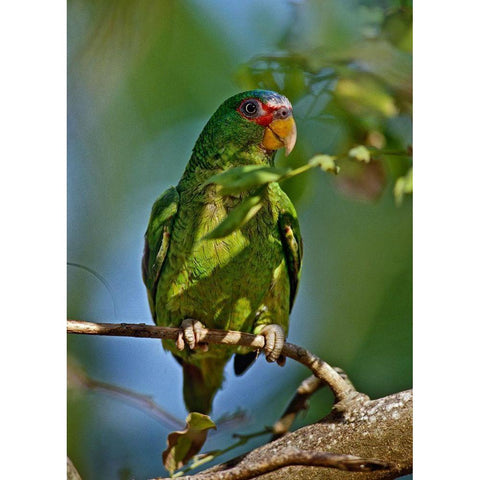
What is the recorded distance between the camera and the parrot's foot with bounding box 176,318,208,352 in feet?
6.30

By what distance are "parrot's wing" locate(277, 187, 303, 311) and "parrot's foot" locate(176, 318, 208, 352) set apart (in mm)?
288

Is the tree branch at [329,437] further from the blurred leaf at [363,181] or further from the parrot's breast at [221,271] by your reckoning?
the blurred leaf at [363,181]

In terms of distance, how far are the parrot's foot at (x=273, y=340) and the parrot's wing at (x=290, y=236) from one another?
0.14 m

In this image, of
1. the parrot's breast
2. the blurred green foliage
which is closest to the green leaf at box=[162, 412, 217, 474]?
the blurred green foliage

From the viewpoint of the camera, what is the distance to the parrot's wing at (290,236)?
197 cm

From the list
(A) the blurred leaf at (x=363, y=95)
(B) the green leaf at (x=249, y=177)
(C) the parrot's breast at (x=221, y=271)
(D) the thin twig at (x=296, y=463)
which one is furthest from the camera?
(C) the parrot's breast at (x=221, y=271)

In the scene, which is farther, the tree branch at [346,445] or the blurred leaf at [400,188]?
the tree branch at [346,445]

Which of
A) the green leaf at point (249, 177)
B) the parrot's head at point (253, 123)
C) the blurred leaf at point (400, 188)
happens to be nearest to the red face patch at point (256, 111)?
the parrot's head at point (253, 123)

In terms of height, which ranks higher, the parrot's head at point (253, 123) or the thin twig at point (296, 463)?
the parrot's head at point (253, 123)
